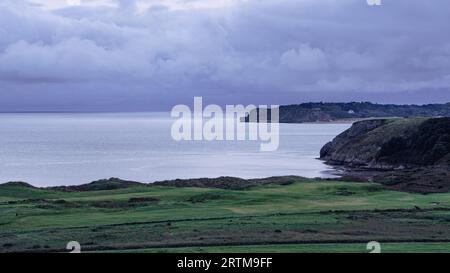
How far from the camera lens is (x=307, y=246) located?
3438cm

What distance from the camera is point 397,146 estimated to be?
135 meters

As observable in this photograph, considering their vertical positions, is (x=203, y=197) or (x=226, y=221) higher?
(x=226, y=221)

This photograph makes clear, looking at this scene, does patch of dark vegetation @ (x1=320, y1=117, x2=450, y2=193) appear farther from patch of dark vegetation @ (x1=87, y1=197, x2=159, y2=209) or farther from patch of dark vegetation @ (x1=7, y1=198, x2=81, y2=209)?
patch of dark vegetation @ (x1=7, y1=198, x2=81, y2=209)

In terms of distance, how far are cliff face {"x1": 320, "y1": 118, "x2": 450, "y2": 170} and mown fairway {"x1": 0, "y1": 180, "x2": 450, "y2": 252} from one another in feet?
182

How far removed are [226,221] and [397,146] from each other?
95352 mm

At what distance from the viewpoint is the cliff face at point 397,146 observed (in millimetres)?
125312

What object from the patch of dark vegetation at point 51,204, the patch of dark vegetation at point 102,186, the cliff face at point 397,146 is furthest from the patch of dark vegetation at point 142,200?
the cliff face at point 397,146

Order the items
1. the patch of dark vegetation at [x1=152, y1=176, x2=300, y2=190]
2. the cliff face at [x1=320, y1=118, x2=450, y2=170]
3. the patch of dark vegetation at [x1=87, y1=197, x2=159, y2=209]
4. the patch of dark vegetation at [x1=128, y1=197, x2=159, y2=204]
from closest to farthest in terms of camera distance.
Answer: the patch of dark vegetation at [x1=87, y1=197, x2=159, y2=209] → the patch of dark vegetation at [x1=128, y1=197, x2=159, y2=204] → the patch of dark vegetation at [x1=152, y1=176, x2=300, y2=190] → the cliff face at [x1=320, y1=118, x2=450, y2=170]

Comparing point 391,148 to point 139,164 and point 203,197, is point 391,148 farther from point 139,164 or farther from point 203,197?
point 203,197

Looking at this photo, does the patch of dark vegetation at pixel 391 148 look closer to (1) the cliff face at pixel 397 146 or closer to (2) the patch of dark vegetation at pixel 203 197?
(1) the cliff face at pixel 397 146

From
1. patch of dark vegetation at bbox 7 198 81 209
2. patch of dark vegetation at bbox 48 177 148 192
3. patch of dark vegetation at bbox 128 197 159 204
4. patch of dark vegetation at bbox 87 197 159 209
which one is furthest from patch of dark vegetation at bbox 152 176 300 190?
patch of dark vegetation at bbox 7 198 81 209

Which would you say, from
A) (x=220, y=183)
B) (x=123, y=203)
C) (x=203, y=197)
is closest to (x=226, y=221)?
(x=123, y=203)

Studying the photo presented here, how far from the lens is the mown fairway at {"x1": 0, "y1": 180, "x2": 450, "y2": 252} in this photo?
35031mm

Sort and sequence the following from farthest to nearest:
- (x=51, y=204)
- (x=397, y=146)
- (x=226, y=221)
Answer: (x=397, y=146)
(x=51, y=204)
(x=226, y=221)
